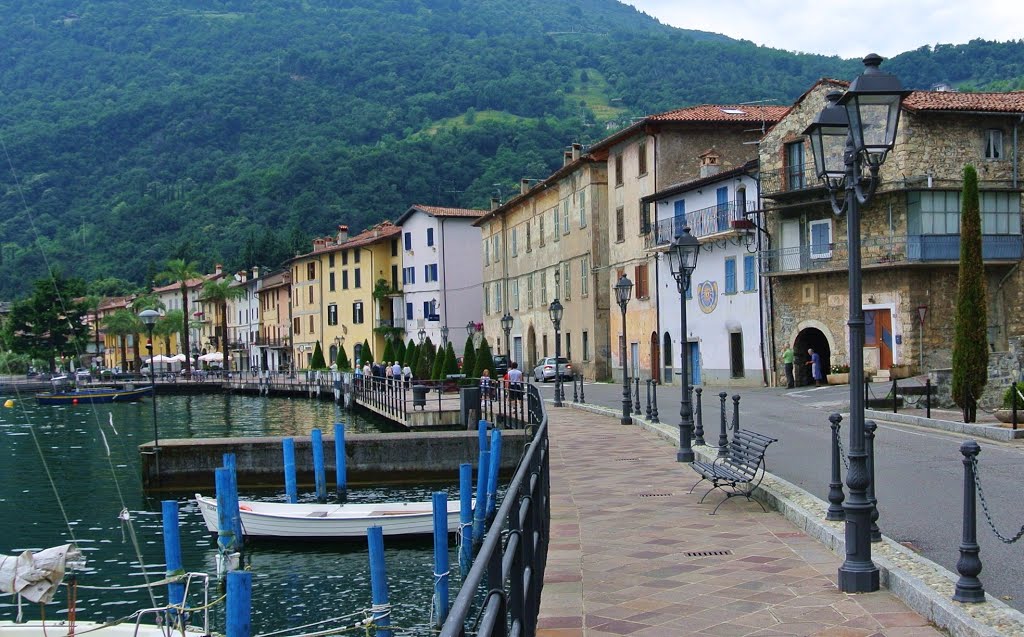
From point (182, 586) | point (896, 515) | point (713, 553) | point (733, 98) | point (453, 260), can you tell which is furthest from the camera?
point (733, 98)

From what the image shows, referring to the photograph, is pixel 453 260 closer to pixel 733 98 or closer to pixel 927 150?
pixel 927 150

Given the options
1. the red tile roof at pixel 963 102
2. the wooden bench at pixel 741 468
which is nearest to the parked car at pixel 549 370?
the red tile roof at pixel 963 102

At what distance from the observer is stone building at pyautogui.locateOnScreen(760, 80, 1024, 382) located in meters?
36.3

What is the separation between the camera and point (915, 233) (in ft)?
119

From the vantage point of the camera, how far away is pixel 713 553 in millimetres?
9703

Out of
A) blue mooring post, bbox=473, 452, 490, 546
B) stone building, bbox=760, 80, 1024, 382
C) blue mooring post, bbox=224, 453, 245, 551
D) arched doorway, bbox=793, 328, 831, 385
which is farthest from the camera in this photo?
arched doorway, bbox=793, 328, 831, 385

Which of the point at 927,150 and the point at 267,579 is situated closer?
the point at 267,579

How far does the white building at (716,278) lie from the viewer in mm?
41219

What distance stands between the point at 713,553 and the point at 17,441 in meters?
40.3

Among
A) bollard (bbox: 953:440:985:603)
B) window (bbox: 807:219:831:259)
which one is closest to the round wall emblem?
window (bbox: 807:219:831:259)

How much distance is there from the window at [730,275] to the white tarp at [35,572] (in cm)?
3371

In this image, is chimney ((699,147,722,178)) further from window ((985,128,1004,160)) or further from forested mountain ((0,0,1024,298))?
forested mountain ((0,0,1024,298))

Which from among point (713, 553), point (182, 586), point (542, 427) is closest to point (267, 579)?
point (182, 586)

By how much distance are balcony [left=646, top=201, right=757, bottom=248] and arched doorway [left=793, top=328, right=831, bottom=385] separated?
4801mm
